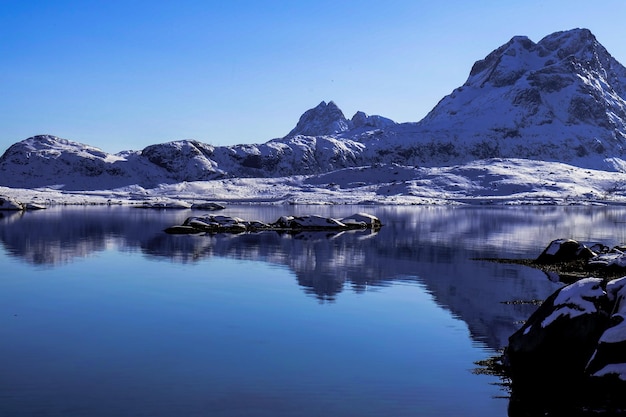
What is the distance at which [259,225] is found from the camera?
8994 centimetres

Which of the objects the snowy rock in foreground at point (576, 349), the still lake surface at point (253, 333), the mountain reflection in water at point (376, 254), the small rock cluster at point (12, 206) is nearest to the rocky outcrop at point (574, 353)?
the snowy rock in foreground at point (576, 349)

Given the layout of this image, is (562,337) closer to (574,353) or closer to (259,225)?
(574,353)

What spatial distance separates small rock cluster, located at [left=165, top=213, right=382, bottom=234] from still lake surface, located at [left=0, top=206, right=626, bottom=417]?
2959cm

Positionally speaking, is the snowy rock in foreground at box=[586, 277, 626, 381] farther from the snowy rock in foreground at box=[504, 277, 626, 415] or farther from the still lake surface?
the still lake surface

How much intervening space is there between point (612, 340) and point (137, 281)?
2781cm

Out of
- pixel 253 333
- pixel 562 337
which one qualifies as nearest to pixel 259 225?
pixel 253 333

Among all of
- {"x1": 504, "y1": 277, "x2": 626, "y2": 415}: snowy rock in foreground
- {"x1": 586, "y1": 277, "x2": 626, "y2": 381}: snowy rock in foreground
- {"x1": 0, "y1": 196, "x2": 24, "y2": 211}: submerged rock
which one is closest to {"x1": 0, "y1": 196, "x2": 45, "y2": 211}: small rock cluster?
{"x1": 0, "y1": 196, "x2": 24, "y2": 211}: submerged rock

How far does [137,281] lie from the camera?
38.9 m

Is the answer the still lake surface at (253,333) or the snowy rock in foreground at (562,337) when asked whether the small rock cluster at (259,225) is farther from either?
the snowy rock in foreground at (562,337)

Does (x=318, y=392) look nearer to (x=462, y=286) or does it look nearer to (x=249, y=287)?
(x=249, y=287)

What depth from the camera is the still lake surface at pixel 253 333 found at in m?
17.6

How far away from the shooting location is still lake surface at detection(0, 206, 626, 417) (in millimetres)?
17609

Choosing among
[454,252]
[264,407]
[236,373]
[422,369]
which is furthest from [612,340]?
[454,252]

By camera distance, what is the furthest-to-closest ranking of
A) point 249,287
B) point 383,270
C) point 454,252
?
point 454,252 < point 383,270 < point 249,287
